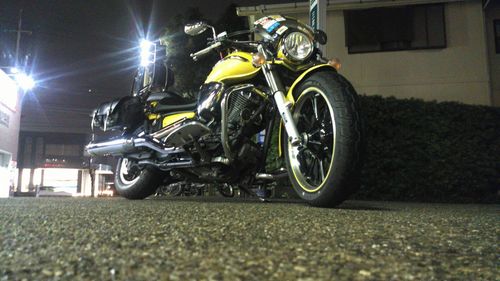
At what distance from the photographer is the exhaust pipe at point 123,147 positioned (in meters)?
Answer: 3.45

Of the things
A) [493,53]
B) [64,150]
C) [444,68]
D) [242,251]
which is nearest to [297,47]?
[242,251]

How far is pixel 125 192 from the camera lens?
14.0 ft

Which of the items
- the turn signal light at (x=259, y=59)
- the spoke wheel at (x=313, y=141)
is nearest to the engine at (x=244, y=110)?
the turn signal light at (x=259, y=59)

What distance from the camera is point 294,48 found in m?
2.68

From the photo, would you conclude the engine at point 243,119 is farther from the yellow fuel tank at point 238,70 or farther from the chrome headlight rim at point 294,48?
the chrome headlight rim at point 294,48

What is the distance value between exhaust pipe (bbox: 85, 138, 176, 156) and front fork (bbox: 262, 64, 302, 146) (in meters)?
1.14

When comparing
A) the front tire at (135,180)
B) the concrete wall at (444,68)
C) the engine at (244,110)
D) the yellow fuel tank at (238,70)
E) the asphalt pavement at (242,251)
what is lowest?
the asphalt pavement at (242,251)

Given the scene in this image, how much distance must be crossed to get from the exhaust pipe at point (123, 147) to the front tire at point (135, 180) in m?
0.31

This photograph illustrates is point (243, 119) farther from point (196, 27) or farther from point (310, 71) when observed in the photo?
point (196, 27)

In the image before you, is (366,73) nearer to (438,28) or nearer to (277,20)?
(438,28)

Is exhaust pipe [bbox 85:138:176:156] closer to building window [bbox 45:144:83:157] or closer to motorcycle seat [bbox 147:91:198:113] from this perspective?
motorcycle seat [bbox 147:91:198:113]

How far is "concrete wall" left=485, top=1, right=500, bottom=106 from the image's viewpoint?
10500mm

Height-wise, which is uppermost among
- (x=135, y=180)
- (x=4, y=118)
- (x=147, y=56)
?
(x=4, y=118)

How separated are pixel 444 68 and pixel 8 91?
14.1 m
